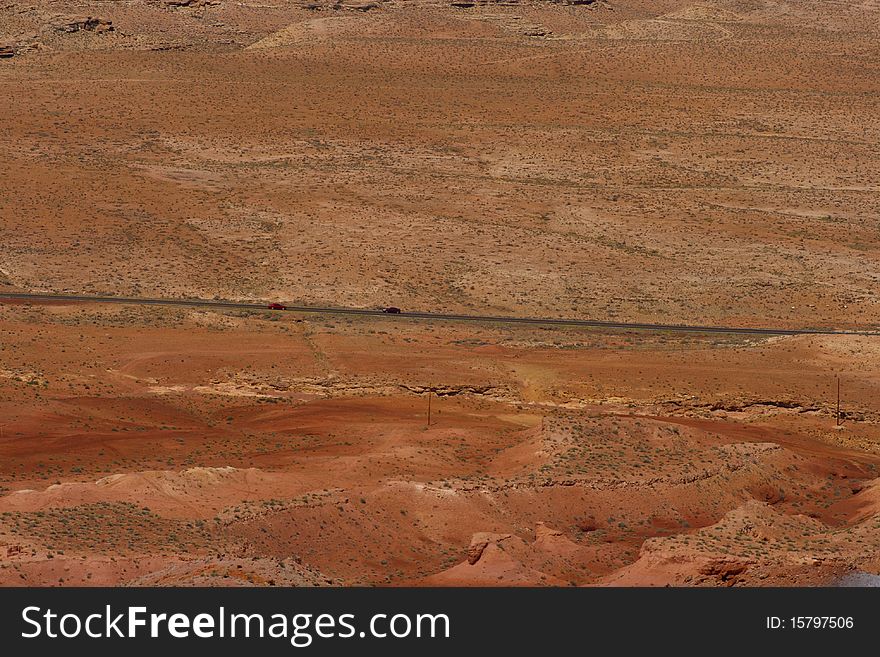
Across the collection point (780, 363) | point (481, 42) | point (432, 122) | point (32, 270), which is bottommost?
point (780, 363)

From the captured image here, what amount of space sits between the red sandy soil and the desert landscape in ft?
0.38

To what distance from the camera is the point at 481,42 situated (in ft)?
317

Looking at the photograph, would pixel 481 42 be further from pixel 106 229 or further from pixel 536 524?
pixel 536 524

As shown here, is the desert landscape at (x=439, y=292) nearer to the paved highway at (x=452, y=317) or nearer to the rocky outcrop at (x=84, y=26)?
the rocky outcrop at (x=84, y=26)

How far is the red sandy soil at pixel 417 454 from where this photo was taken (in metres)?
29.2

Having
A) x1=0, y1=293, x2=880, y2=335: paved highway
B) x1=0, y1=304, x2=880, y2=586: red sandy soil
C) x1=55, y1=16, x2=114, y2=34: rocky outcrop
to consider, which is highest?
x1=55, y1=16, x2=114, y2=34: rocky outcrop

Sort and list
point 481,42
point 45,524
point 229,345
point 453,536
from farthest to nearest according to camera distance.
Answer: point 481,42, point 229,345, point 453,536, point 45,524

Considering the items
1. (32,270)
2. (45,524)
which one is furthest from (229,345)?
(45,524)

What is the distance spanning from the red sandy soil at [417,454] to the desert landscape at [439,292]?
12 cm

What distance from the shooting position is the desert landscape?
31.4 meters

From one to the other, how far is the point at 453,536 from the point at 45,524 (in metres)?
7.88

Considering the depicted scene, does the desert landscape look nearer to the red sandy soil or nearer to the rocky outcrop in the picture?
the red sandy soil

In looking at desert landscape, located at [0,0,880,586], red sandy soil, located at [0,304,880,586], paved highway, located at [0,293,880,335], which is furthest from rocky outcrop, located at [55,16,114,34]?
red sandy soil, located at [0,304,880,586]

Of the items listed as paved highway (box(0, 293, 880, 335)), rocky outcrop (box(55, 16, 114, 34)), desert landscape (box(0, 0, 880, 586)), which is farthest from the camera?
rocky outcrop (box(55, 16, 114, 34))
